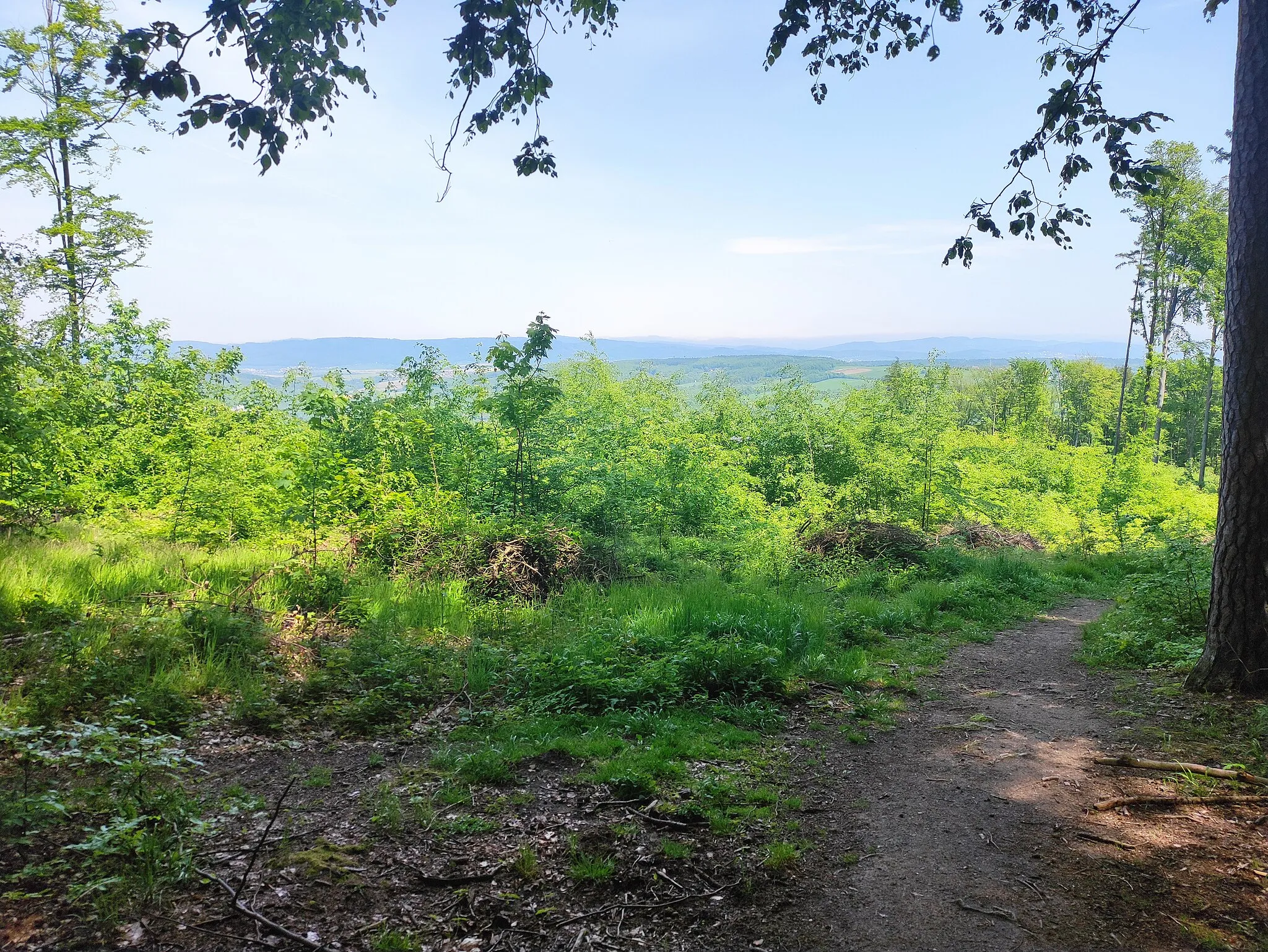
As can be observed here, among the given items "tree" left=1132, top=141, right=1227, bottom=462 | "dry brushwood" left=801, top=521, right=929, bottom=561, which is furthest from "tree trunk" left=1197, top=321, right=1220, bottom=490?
"dry brushwood" left=801, top=521, right=929, bottom=561

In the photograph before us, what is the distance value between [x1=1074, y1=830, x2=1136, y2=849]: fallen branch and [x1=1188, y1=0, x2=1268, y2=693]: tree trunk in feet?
8.96

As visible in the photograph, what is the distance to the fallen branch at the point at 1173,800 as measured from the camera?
3.65 metres

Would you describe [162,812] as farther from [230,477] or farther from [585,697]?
[230,477]

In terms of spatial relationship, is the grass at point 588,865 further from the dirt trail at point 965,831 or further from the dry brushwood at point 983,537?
the dry brushwood at point 983,537

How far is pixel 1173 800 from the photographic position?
3738 mm

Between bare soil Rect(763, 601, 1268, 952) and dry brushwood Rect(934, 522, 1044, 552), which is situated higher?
bare soil Rect(763, 601, 1268, 952)

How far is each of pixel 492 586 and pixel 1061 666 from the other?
696 centimetres

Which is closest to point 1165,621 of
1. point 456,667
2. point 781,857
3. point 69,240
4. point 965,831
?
point 965,831

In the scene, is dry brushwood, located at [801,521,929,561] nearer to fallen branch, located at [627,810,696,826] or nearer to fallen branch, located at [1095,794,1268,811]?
fallen branch, located at [1095,794,1268,811]

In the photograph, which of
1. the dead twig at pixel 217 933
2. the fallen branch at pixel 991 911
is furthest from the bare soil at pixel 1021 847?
the dead twig at pixel 217 933

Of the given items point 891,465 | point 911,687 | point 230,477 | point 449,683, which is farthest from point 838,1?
point 891,465

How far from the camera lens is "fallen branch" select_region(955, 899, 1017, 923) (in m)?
2.93

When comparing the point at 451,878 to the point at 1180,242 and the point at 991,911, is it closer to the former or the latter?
the point at 991,911

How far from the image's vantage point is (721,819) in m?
3.72
